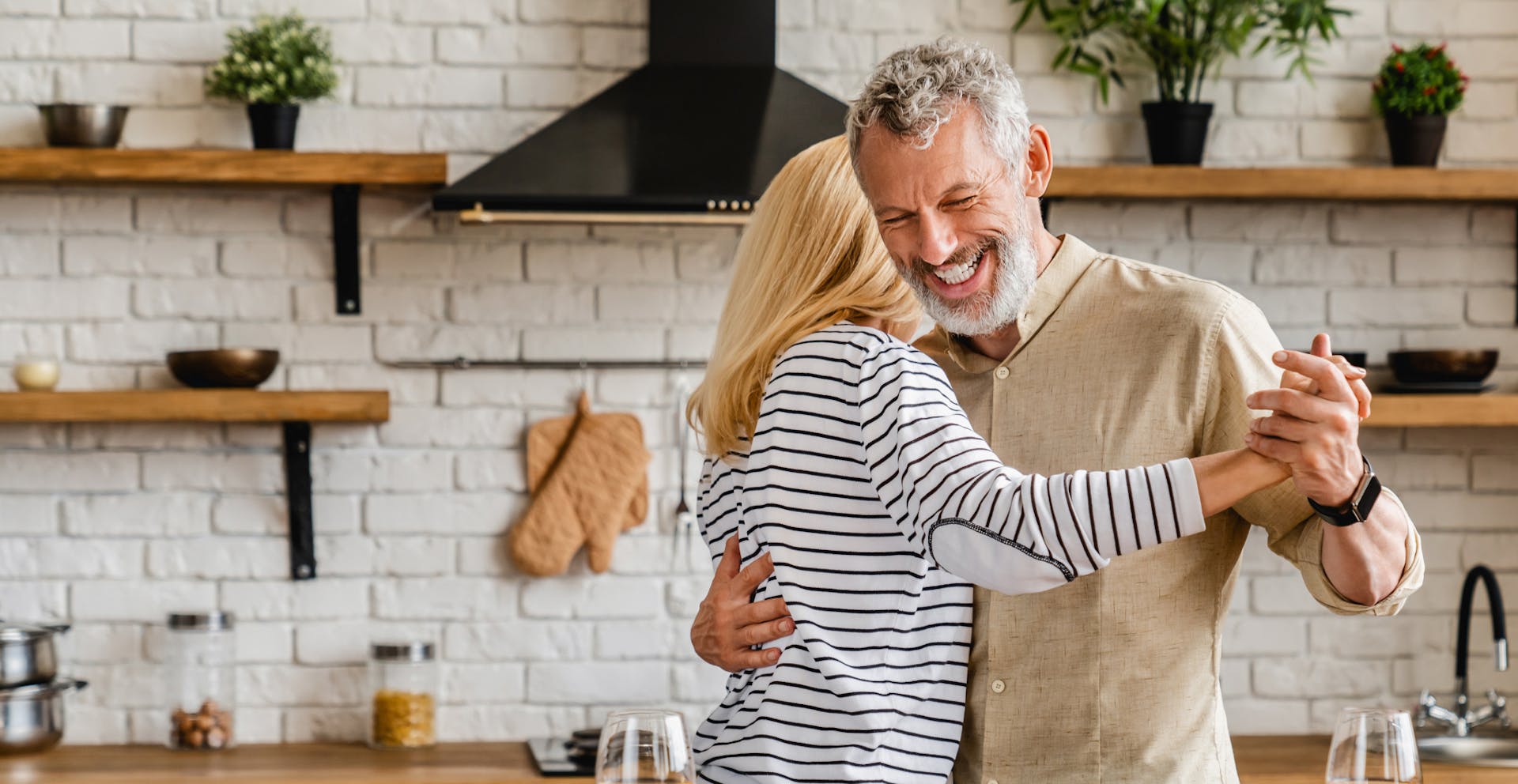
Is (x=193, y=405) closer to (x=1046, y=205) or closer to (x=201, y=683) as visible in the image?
(x=201, y=683)

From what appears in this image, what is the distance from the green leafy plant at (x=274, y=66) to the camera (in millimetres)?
2934

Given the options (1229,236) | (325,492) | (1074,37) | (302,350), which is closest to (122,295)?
(302,350)

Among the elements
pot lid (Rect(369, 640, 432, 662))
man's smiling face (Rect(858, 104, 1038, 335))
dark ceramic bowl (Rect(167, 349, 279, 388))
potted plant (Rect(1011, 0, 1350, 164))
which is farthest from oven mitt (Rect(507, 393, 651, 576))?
man's smiling face (Rect(858, 104, 1038, 335))

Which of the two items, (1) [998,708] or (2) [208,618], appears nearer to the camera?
(1) [998,708]

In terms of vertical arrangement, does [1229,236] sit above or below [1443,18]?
below

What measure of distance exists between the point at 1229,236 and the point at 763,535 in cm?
218

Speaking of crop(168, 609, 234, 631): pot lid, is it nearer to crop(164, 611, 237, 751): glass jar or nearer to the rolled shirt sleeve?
crop(164, 611, 237, 751): glass jar

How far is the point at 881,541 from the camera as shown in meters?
1.38

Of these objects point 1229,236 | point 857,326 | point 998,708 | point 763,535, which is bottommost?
point 998,708

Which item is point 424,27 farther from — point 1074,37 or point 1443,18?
point 1443,18

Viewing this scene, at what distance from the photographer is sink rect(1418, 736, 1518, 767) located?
115 inches

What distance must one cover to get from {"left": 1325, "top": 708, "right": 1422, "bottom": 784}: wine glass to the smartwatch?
0.59ft

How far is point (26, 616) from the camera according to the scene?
3051 mm

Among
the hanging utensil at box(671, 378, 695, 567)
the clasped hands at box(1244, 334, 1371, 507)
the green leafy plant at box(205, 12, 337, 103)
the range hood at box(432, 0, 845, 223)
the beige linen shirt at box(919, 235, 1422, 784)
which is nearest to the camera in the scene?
the clasped hands at box(1244, 334, 1371, 507)
